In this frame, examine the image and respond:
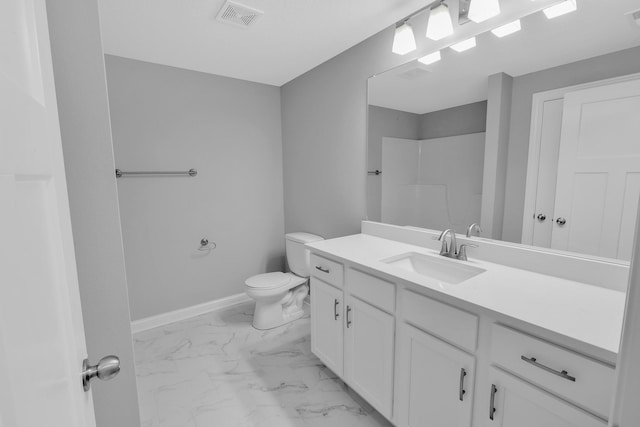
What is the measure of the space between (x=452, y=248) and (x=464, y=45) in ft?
3.60

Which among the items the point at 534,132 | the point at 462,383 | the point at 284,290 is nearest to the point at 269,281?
the point at 284,290

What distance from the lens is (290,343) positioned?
235 cm

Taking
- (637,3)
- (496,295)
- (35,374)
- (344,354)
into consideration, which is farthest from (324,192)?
(35,374)

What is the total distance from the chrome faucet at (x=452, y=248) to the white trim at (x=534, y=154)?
0.87ft

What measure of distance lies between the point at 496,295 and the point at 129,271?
8.62 feet

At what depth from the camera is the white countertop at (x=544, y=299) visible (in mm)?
876

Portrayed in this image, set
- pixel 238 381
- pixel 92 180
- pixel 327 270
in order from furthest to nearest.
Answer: pixel 238 381, pixel 327 270, pixel 92 180

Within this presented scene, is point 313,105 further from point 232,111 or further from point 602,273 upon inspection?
point 602,273

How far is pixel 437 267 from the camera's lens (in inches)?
64.2

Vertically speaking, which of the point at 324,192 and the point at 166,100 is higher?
the point at 166,100

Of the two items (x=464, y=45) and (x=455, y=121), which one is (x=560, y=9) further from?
(x=455, y=121)

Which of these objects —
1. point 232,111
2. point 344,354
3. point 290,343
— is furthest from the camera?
point 232,111

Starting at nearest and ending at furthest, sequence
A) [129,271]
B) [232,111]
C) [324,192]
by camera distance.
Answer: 1. [129,271]
2. [324,192]
3. [232,111]

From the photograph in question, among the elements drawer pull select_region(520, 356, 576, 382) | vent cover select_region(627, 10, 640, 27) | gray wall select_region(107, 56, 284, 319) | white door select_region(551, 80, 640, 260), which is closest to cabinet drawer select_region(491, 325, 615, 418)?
drawer pull select_region(520, 356, 576, 382)
